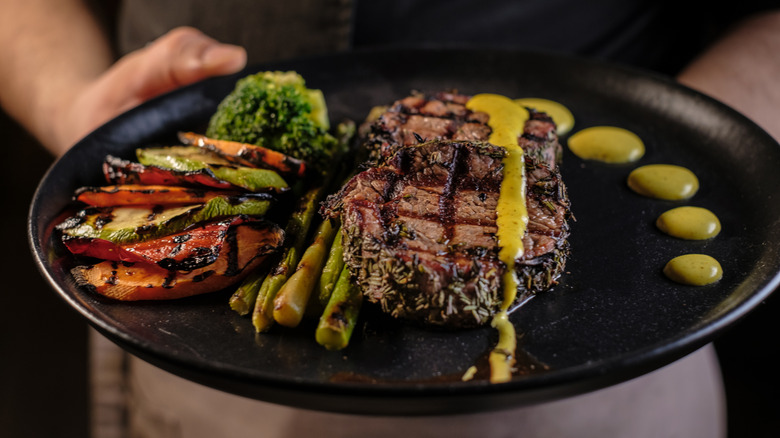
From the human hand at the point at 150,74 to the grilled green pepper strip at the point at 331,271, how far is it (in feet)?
6.28

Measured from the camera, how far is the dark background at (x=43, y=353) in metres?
A: 5.11

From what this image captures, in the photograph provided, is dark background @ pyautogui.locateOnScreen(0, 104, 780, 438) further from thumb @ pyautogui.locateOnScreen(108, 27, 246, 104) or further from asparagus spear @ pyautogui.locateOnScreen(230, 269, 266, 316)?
asparagus spear @ pyautogui.locateOnScreen(230, 269, 266, 316)

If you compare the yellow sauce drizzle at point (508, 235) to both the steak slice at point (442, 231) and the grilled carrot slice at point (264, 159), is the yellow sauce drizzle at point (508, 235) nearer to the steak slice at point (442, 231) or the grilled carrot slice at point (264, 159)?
the steak slice at point (442, 231)

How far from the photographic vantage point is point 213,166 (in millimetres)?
2904

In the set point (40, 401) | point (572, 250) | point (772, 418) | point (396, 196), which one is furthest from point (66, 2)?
point (772, 418)

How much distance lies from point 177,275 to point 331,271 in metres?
0.64

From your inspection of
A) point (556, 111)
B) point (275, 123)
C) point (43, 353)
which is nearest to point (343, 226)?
point (275, 123)

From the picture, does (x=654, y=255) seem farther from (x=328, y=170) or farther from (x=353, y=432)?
(x=353, y=432)

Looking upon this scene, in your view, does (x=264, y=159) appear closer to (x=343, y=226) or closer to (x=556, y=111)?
(x=343, y=226)

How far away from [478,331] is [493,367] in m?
0.21

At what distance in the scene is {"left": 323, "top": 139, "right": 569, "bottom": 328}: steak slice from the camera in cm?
224

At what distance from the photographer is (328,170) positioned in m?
3.24

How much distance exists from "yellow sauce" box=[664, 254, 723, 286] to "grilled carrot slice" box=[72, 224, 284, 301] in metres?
1.75

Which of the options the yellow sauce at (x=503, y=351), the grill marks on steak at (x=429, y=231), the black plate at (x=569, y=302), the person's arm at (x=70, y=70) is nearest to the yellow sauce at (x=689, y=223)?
the black plate at (x=569, y=302)
